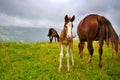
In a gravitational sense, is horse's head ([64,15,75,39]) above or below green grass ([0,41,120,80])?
above

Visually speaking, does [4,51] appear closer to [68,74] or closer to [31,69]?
[31,69]

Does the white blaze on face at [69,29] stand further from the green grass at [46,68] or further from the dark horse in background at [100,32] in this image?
the dark horse in background at [100,32]

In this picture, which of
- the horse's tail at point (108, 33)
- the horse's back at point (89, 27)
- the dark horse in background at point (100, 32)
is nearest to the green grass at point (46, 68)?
the dark horse in background at point (100, 32)

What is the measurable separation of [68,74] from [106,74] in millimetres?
2503

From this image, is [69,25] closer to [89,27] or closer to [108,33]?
[89,27]

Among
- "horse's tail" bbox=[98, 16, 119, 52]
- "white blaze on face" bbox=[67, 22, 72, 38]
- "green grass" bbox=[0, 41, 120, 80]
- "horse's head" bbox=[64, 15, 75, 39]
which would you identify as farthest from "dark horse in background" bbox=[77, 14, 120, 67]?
"white blaze on face" bbox=[67, 22, 72, 38]

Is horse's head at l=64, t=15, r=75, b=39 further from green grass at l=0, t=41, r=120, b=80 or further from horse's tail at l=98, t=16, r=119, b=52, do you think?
horse's tail at l=98, t=16, r=119, b=52

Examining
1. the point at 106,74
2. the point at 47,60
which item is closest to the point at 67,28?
the point at 106,74

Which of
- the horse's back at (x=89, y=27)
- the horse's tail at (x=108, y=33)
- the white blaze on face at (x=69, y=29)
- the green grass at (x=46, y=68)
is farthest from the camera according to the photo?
the horse's back at (x=89, y=27)

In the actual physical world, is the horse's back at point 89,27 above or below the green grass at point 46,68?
above

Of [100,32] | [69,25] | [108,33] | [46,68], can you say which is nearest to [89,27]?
[100,32]

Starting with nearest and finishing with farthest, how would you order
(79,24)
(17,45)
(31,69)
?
(31,69) < (79,24) < (17,45)

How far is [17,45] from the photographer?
2678cm

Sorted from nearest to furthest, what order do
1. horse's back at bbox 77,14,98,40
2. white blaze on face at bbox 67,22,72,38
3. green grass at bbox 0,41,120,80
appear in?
white blaze on face at bbox 67,22,72,38 < green grass at bbox 0,41,120,80 < horse's back at bbox 77,14,98,40
